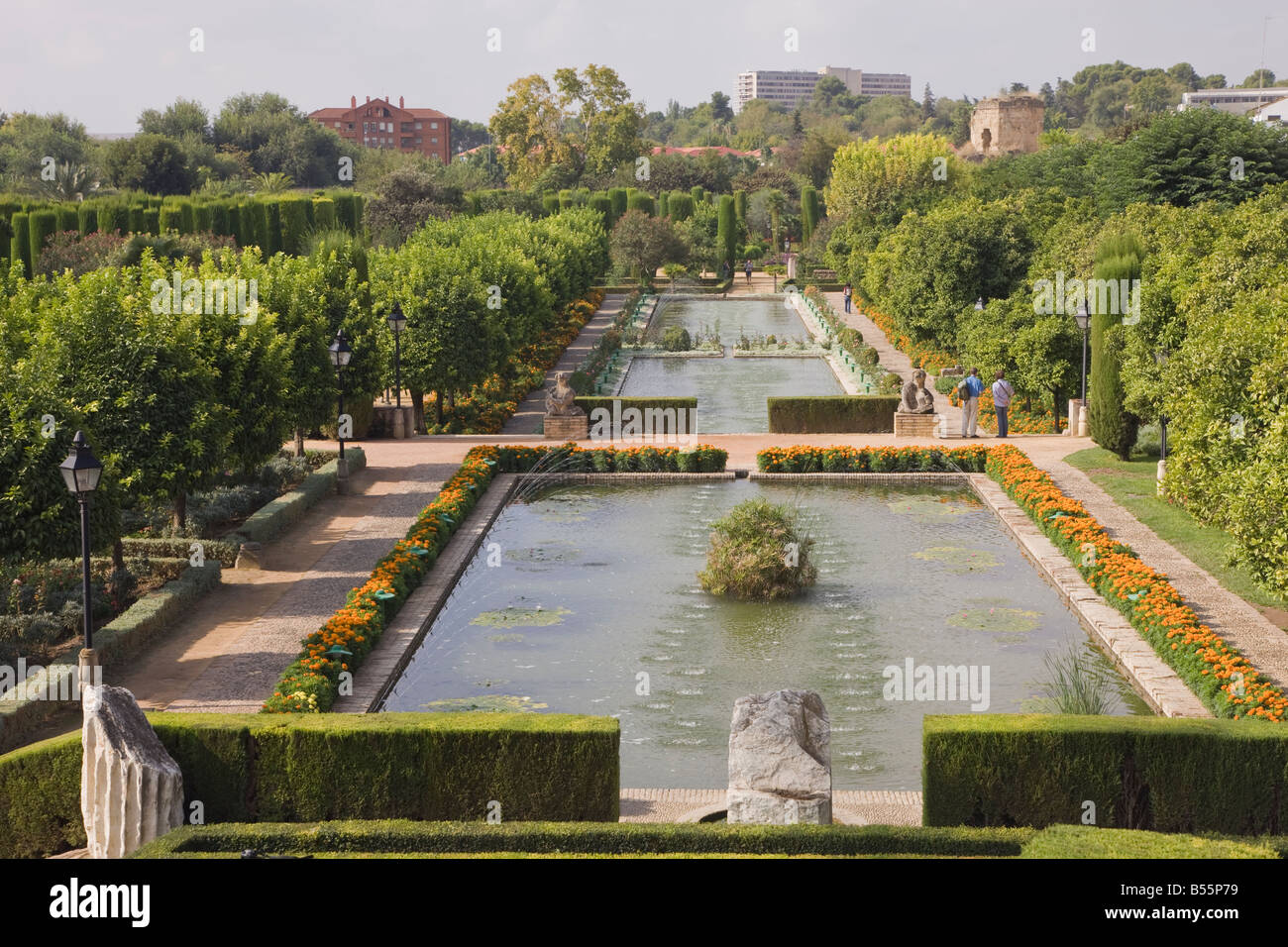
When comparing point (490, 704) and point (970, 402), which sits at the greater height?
point (970, 402)

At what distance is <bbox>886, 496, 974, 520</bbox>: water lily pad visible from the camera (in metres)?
21.4

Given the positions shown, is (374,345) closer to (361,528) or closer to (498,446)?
(498,446)

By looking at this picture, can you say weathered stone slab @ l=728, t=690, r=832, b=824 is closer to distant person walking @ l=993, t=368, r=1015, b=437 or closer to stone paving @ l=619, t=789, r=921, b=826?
stone paving @ l=619, t=789, r=921, b=826

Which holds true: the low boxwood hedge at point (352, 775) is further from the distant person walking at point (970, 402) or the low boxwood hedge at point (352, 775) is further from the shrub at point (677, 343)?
the shrub at point (677, 343)

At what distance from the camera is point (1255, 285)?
17.9 metres

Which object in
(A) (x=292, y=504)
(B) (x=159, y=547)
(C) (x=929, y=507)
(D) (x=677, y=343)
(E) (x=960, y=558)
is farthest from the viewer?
(D) (x=677, y=343)

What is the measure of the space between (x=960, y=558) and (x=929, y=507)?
3.22m

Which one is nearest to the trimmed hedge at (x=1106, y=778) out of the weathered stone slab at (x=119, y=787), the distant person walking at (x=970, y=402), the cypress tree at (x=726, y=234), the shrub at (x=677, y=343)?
the weathered stone slab at (x=119, y=787)

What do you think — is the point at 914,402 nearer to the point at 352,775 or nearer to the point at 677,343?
the point at 677,343

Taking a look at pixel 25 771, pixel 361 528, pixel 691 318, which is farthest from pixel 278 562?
pixel 691 318

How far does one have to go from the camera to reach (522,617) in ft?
54.1

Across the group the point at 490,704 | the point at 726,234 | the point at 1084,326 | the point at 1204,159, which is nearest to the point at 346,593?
the point at 490,704

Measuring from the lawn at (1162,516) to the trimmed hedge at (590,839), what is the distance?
5402mm

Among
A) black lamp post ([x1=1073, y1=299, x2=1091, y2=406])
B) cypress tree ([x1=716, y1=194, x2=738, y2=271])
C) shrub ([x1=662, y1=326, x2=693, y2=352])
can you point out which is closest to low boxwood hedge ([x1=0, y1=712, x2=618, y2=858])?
black lamp post ([x1=1073, y1=299, x2=1091, y2=406])
